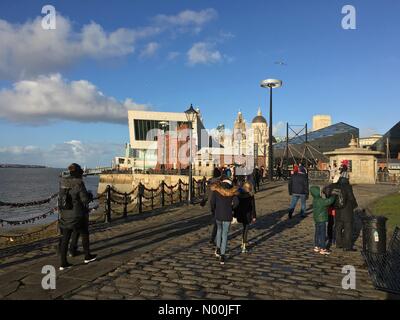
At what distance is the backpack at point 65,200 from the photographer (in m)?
6.37

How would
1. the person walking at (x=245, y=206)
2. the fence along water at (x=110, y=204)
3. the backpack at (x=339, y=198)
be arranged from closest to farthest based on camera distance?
the person walking at (x=245, y=206), the backpack at (x=339, y=198), the fence along water at (x=110, y=204)

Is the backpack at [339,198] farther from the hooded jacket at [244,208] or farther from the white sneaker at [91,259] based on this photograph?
the white sneaker at [91,259]

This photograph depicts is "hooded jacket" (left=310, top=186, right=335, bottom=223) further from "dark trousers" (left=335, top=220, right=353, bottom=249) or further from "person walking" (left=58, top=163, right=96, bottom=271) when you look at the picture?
"person walking" (left=58, top=163, right=96, bottom=271)

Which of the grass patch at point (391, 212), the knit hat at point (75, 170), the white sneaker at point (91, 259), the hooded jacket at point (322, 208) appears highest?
the knit hat at point (75, 170)

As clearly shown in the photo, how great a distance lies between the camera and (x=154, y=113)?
98.8 meters

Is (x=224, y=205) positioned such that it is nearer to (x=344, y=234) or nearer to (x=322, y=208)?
(x=322, y=208)

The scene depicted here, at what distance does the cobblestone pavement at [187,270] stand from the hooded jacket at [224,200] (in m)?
0.88

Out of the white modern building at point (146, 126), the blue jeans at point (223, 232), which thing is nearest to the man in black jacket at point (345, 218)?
the blue jeans at point (223, 232)

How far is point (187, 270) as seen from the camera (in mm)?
6336

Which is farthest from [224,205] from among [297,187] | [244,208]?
[297,187]

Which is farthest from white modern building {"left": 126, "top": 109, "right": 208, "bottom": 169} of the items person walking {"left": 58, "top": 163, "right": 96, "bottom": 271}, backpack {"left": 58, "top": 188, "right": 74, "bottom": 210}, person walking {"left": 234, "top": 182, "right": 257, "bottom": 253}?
backpack {"left": 58, "top": 188, "right": 74, "bottom": 210}

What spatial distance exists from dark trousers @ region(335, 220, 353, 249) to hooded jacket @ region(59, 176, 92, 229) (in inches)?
206

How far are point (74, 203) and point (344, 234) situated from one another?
5.52 meters

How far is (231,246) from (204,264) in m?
1.77
